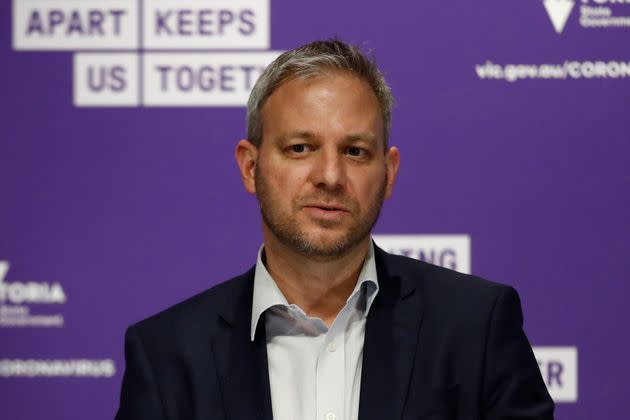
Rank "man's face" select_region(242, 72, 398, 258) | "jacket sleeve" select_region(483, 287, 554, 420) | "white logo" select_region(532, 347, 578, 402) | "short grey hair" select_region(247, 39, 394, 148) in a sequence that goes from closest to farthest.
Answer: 1. "jacket sleeve" select_region(483, 287, 554, 420)
2. "man's face" select_region(242, 72, 398, 258)
3. "short grey hair" select_region(247, 39, 394, 148)
4. "white logo" select_region(532, 347, 578, 402)

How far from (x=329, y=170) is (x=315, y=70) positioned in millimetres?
246

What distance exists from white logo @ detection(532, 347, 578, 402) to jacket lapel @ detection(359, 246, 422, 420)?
1.05 metres

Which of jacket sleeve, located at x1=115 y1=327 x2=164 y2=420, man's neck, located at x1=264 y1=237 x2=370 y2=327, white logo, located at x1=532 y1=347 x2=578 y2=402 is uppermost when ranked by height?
man's neck, located at x1=264 y1=237 x2=370 y2=327

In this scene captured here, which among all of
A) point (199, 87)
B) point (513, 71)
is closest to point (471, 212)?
point (513, 71)

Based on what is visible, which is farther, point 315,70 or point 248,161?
point 248,161

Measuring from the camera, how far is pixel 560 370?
2.74 m

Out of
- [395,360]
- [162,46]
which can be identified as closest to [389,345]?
[395,360]

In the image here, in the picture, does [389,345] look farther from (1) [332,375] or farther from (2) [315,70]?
(2) [315,70]

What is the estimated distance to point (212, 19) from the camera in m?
2.82

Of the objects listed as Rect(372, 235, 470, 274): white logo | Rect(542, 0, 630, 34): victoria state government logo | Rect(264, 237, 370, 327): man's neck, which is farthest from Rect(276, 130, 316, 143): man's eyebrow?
Rect(542, 0, 630, 34): victoria state government logo

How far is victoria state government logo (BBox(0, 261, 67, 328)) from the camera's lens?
282 centimetres

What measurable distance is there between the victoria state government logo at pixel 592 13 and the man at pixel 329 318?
3.57 ft

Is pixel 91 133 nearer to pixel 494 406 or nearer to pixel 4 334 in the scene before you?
pixel 4 334

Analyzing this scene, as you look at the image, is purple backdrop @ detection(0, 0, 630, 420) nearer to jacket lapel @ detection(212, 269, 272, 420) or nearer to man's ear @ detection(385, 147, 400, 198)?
man's ear @ detection(385, 147, 400, 198)
